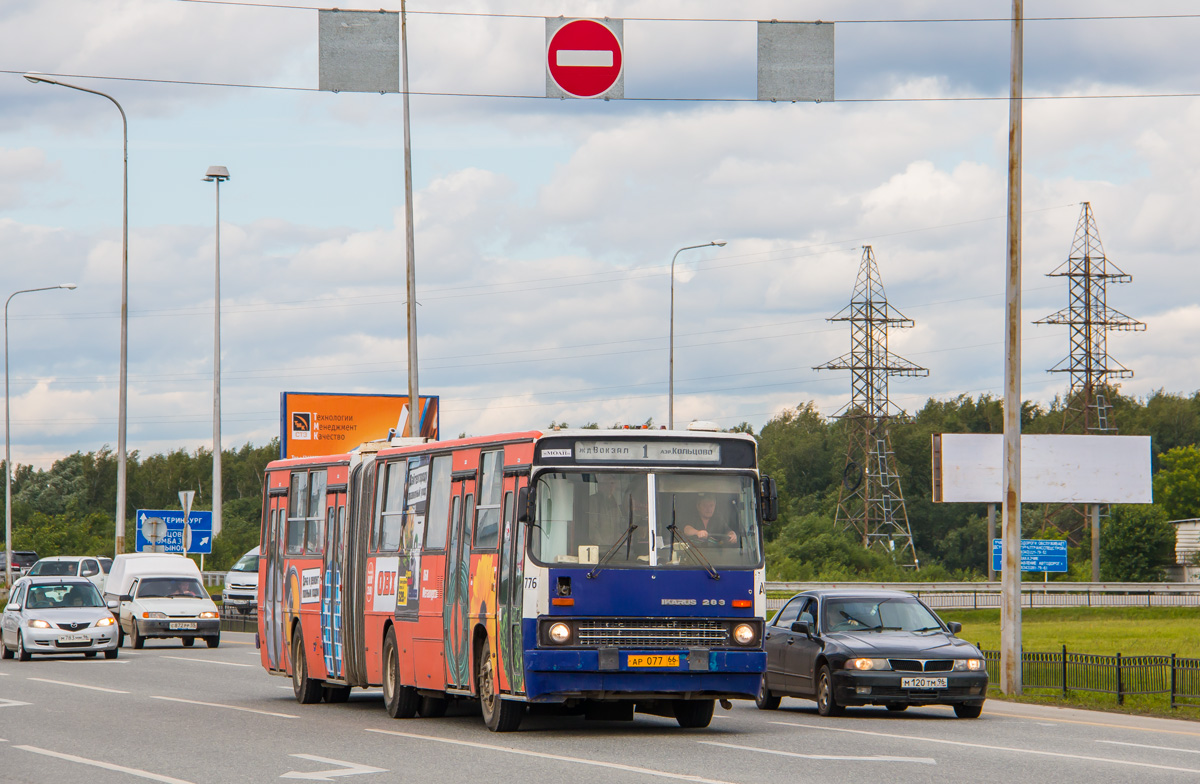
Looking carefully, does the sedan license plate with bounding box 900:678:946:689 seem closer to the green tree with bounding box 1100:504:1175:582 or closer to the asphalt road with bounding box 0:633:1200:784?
the asphalt road with bounding box 0:633:1200:784

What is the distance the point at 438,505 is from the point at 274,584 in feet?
20.7

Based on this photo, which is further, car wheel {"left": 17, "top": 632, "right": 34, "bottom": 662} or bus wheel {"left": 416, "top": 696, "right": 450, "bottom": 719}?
car wheel {"left": 17, "top": 632, "right": 34, "bottom": 662}

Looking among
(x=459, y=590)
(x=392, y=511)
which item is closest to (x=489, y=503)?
(x=459, y=590)

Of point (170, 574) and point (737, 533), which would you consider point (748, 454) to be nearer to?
point (737, 533)

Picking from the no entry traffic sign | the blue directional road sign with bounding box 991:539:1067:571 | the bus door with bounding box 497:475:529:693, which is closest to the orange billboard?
the blue directional road sign with bounding box 991:539:1067:571

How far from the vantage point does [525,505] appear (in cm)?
1605

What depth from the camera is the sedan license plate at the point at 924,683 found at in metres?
19.3

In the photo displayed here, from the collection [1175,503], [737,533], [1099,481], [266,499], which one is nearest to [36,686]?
[266,499]

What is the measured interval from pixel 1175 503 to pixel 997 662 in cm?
10182

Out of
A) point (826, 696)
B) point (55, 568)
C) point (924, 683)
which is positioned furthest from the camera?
point (55, 568)

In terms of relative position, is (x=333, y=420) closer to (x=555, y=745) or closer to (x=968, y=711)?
(x=968, y=711)

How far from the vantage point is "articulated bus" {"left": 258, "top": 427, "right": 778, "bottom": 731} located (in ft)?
52.1

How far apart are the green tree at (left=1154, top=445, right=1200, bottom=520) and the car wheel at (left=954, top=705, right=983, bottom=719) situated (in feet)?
350

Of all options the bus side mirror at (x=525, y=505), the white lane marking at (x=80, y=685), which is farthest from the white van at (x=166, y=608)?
the bus side mirror at (x=525, y=505)
